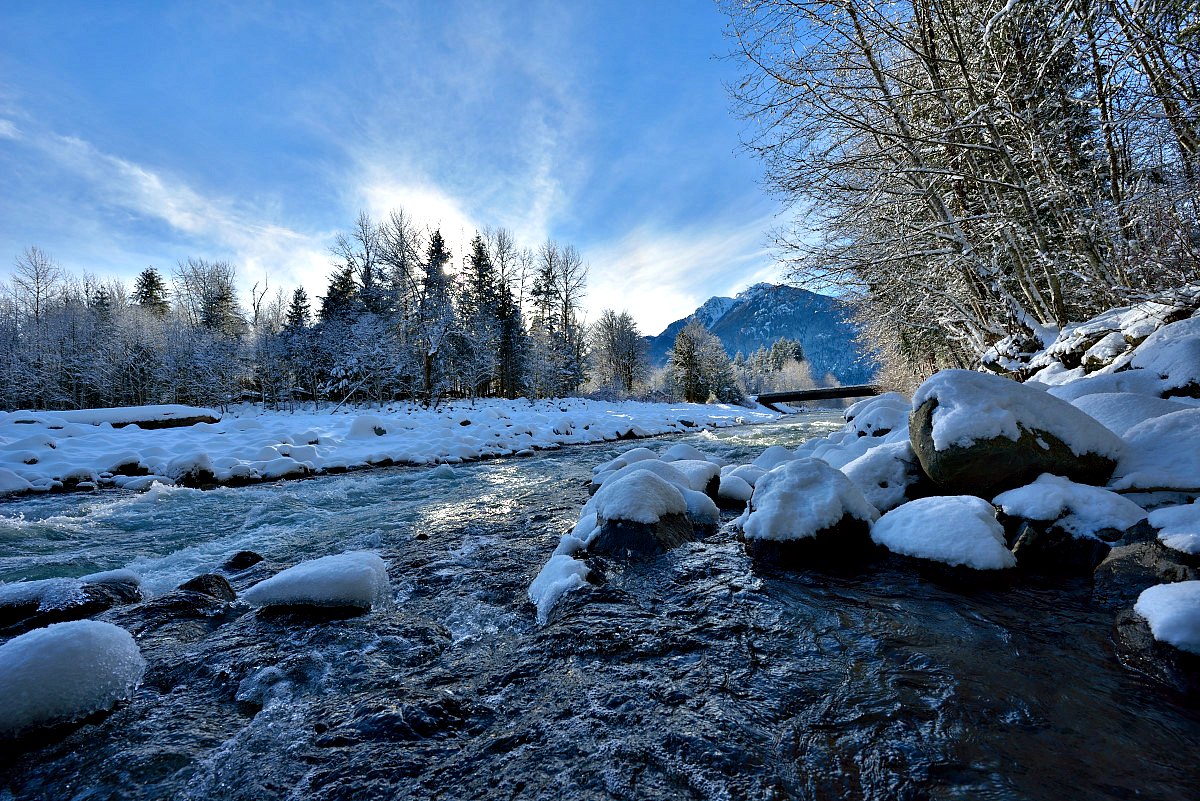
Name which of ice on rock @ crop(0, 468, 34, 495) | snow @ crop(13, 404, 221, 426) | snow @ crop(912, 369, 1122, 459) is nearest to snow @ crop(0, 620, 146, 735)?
snow @ crop(912, 369, 1122, 459)

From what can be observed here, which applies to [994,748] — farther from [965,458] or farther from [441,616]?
[441,616]

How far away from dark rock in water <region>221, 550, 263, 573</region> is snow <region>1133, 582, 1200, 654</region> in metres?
6.38

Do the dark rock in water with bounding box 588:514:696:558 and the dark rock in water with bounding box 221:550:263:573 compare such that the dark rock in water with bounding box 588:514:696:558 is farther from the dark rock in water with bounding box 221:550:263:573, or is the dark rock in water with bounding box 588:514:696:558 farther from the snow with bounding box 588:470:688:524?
the dark rock in water with bounding box 221:550:263:573

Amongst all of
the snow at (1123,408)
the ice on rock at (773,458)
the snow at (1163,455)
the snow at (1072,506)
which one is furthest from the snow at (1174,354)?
the ice on rock at (773,458)

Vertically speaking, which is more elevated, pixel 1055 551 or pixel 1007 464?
pixel 1007 464

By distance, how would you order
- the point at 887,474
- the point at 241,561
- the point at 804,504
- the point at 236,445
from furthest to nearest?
the point at 236,445
the point at 887,474
the point at 241,561
the point at 804,504

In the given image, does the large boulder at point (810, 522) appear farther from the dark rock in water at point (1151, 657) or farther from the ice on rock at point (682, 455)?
the ice on rock at point (682, 455)

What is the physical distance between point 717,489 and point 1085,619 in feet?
12.2

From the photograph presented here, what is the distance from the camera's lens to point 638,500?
14.6 ft

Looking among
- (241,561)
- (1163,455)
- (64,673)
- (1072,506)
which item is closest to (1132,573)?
(1072,506)

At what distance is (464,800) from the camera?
171 cm

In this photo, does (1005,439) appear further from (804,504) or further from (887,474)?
(804,504)

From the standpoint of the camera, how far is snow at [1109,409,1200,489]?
3225 millimetres

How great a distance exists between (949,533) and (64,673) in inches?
210
